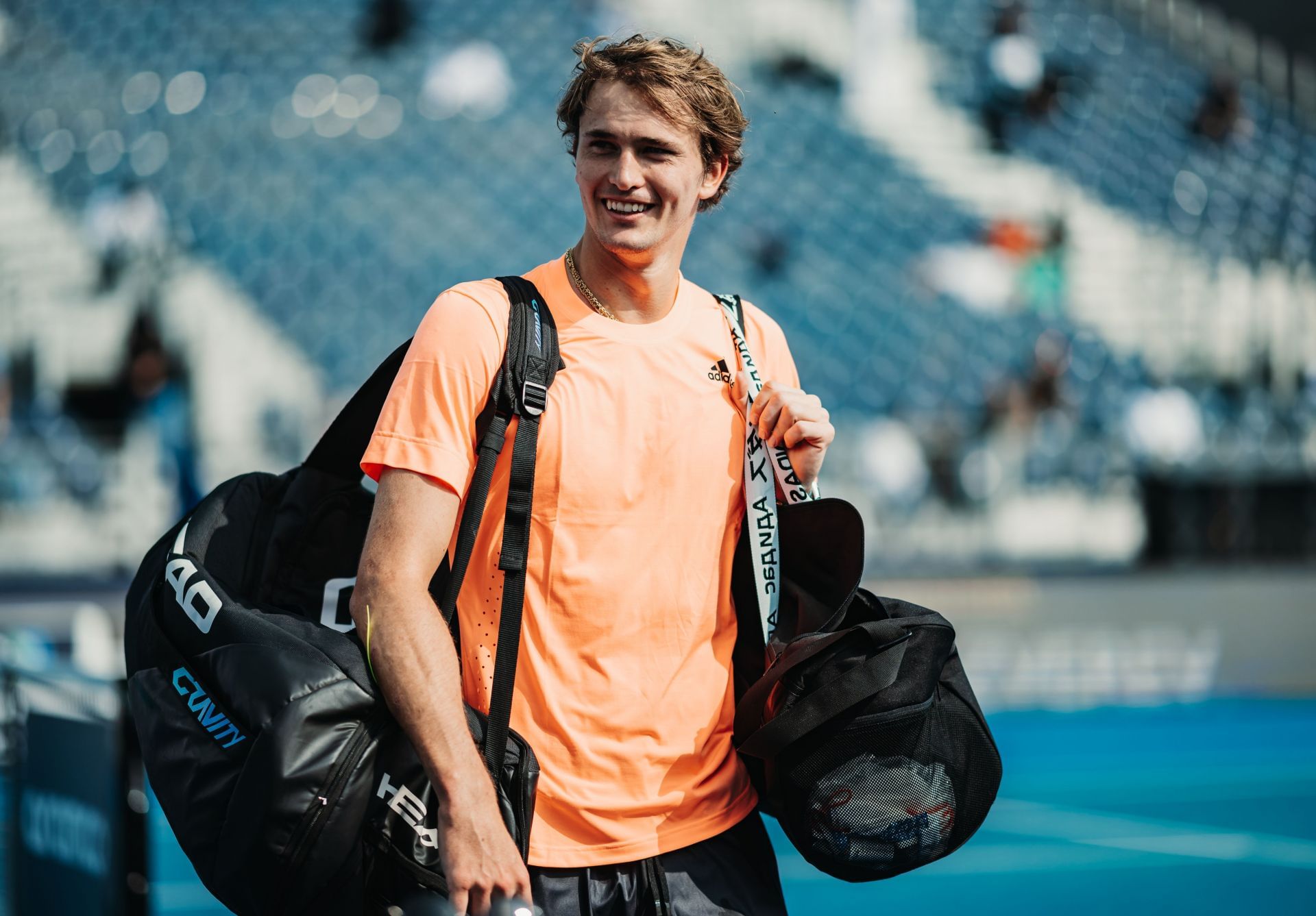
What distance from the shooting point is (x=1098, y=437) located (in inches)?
447

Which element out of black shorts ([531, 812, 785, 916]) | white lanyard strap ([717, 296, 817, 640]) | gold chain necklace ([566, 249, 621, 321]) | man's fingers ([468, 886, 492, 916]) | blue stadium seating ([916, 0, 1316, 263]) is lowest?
black shorts ([531, 812, 785, 916])

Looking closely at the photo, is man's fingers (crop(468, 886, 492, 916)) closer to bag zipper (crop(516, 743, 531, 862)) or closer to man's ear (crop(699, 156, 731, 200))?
bag zipper (crop(516, 743, 531, 862))

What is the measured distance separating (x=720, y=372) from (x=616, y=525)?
1.16 feet

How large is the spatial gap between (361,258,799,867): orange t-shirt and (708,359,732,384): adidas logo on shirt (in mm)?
91

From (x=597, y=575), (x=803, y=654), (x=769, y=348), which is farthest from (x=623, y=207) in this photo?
(x=803, y=654)

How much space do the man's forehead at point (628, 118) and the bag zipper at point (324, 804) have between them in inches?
37.2

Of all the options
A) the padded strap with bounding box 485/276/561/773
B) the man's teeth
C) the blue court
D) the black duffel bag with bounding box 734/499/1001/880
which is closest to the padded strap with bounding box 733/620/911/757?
the black duffel bag with bounding box 734/499/1001/880

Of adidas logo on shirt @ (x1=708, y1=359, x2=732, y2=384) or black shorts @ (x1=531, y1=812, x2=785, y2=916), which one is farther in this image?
adidas logo on shirt @ (x1=708, y1=359, x2=732, y2=384)

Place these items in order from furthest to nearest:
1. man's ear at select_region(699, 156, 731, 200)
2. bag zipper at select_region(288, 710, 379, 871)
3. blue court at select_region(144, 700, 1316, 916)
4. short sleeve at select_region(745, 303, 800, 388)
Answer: blue court at select_region(144, 700, 1316, 916) < short sleeve at select_region(745, 303, 800, 388) < man's ear at select_region(699, 156, 731, 200) < bag zipper at select_region(288, 710, 379, 871)

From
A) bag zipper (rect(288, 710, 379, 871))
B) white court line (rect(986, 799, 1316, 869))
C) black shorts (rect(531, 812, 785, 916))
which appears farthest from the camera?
white court line (rect(986, 799, 1316, 869))

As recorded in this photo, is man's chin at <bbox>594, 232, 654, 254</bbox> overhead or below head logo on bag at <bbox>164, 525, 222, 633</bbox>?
overhead

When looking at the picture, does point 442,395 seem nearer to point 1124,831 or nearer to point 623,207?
point 623,207

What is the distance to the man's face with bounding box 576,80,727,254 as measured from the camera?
204 centimetres

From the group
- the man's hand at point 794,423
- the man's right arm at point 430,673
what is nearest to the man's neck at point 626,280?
the man's hand at point 794,423
